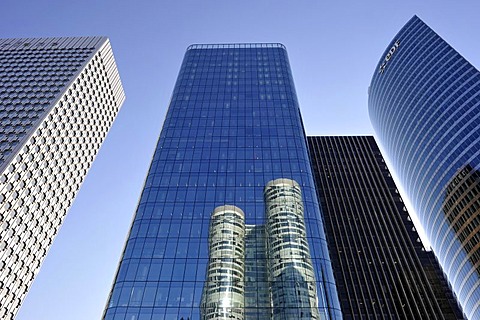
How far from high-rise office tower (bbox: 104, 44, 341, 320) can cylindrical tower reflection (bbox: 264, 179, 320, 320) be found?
0.51 feet

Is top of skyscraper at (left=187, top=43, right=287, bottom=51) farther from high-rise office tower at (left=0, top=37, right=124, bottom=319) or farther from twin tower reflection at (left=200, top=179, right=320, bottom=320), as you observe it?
twin tower reflection at (left=200, top=179, right=320, bottom=320)

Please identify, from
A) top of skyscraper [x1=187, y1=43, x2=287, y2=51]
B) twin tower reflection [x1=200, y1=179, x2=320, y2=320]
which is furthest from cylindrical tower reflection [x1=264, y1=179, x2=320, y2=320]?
top of skyscraper [x1=187, y1=43, x2=287, y2=51]

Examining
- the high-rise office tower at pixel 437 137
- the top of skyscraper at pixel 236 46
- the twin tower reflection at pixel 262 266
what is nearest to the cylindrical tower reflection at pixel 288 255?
the twin tower reflection at pixel 262 266

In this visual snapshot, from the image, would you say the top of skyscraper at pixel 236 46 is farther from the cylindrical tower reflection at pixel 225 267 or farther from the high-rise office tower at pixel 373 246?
the cylindrical tower reflection at pixel 225 267

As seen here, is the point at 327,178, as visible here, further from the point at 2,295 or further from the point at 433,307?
the point at 2,295

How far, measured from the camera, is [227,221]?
208 ft

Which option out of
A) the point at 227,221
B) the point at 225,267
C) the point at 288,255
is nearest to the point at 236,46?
the point at 227,221

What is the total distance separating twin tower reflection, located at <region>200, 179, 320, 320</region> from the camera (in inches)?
2016

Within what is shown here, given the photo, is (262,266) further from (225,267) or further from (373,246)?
(373,246)

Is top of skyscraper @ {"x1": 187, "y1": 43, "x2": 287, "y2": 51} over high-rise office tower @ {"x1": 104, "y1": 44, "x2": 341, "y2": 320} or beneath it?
over

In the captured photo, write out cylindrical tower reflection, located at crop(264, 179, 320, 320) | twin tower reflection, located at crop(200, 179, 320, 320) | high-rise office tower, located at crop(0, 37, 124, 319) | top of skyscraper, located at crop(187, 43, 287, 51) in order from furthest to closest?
top of skyscraper, located at crop(187, 43, 287, 51) → high-rise office tower, located at crop(0, 37, 124, 319) → twin tower reflection, located at crop(200, 179, 320, 320) → cylindrical tower reflection, located at crop(264, 179, 320, 320)

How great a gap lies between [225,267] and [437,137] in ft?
342

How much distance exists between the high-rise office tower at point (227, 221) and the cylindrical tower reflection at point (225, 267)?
0.15 meters

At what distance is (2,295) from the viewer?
250 ft
